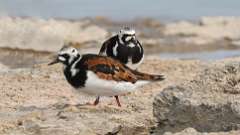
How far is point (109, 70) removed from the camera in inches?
293

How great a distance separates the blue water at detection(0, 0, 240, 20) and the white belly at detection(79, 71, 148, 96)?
9.85 m

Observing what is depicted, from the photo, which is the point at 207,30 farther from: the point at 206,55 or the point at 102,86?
the point at 102,86

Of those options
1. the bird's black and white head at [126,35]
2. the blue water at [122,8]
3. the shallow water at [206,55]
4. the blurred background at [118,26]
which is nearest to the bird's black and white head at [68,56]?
the bird's black and white head at [126,35]

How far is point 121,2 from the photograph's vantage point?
789 inches

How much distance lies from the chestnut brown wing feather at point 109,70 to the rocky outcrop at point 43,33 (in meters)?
6.25

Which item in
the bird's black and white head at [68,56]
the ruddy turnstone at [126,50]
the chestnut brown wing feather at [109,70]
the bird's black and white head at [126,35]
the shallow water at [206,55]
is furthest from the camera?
the shallow water at [206,55]

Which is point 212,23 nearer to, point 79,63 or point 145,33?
point 145,33

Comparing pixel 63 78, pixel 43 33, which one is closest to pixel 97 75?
pixel 63 78

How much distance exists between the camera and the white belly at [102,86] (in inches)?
286

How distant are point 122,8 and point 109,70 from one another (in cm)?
1173

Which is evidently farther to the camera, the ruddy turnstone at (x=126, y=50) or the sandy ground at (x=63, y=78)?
the ruddy turnstone at (x=126, y=50)

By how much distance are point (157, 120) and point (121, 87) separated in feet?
3.02

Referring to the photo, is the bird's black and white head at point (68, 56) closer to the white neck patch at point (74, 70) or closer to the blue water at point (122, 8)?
the white neck patch at point (74, 70)

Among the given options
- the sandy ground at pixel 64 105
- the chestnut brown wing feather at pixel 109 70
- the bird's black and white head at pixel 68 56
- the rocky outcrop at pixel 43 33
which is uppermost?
the rocky outcrop at pixel 43 33
